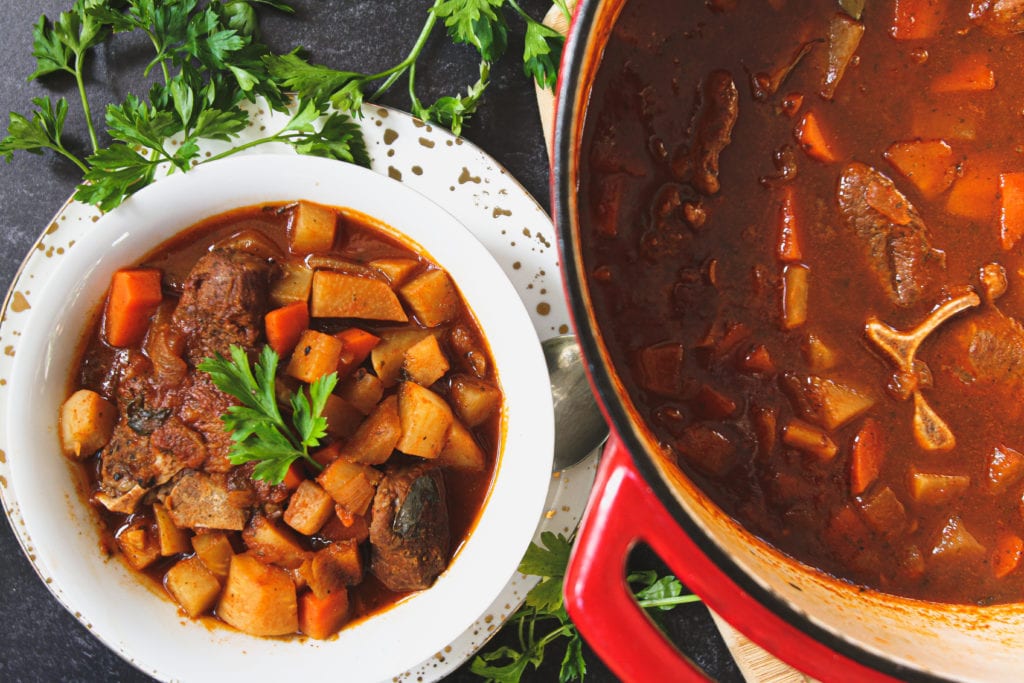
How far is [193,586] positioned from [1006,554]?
2.39 metres

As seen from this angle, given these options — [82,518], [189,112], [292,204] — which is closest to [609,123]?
[292,204]

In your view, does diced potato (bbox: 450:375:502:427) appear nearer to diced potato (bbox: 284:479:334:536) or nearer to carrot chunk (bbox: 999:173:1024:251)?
diced potato (bbox: 284:479:334:536)

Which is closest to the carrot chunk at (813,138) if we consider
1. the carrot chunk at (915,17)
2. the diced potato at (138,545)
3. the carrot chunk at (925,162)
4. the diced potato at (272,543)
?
the carrot chunk at (925,162)

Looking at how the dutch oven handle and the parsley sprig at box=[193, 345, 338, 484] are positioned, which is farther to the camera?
the parsley sprig at box=[193, 345, 338, 484]

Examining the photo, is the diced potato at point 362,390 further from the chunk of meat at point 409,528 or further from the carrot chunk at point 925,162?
the carrot chunk at point 925,162

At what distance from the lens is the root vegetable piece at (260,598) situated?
2.40 metres

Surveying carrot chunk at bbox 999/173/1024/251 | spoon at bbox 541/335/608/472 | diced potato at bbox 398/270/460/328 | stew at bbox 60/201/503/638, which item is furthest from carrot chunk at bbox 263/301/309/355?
carrot chunk at bbox 999/173/1024/251

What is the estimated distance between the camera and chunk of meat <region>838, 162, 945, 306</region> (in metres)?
2.04

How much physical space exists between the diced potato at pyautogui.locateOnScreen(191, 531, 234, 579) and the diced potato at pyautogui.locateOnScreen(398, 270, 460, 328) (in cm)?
91

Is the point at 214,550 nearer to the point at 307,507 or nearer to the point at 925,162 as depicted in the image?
the point at 307,507

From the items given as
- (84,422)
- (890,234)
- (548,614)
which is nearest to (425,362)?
(548,614)

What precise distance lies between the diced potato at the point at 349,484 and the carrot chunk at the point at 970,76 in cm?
191

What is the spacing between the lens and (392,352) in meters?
2.44

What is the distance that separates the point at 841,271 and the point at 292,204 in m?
1.60
